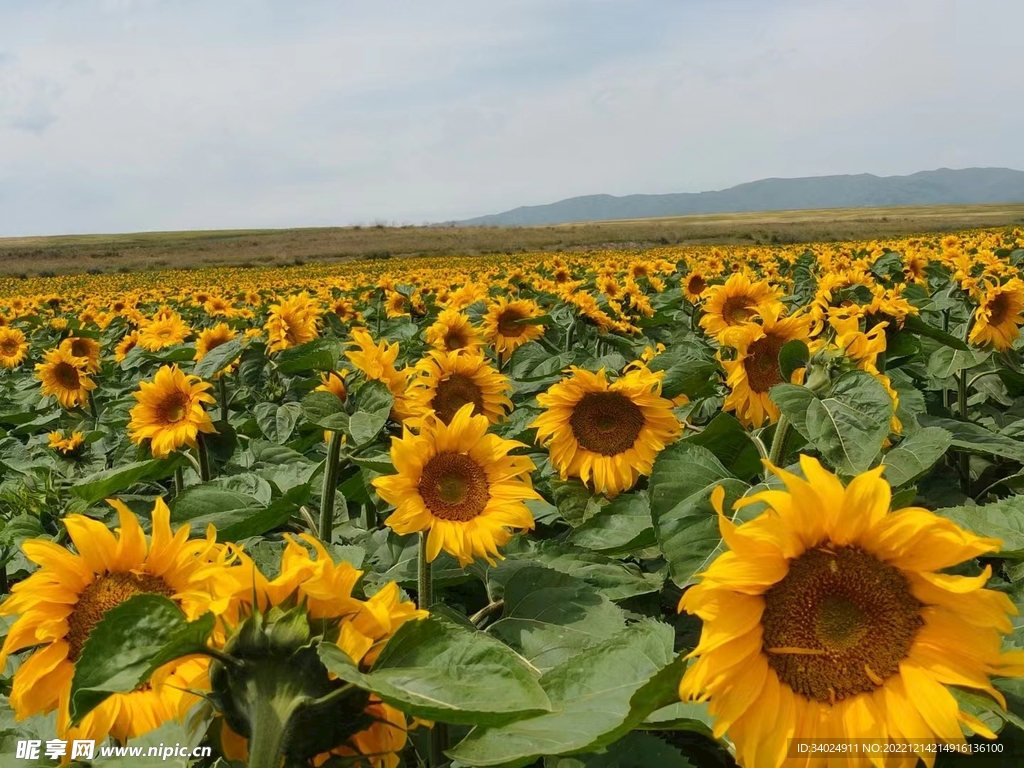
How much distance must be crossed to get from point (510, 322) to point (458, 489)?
138 inches

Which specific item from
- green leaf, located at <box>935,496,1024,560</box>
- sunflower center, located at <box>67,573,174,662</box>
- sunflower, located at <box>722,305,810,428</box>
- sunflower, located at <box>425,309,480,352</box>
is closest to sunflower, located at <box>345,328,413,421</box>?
sunflower, located at <box>722,305,810,428</box>

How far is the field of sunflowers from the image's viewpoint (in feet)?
3.85

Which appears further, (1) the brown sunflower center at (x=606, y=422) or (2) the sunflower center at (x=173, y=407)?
(2) the sunflower center at (x=173, y=407)

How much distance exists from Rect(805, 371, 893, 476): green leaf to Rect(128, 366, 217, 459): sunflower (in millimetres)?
2658

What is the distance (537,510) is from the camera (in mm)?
3012

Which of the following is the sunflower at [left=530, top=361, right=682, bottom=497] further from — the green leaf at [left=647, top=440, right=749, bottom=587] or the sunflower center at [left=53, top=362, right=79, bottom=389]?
the sunflower center at [left=53, top=362, right=79, bottom=389]

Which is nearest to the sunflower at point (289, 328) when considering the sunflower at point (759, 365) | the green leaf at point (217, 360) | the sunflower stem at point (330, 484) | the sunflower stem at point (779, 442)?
the green leaf at point (217, 360)

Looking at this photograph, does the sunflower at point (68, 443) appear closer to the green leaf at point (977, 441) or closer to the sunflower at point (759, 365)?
the sunflower at point (759, 365)

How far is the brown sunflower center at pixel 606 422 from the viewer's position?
304 cm

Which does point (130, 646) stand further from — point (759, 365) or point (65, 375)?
point (65, 375)

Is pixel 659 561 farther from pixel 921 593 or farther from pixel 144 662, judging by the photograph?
pixel 144 662

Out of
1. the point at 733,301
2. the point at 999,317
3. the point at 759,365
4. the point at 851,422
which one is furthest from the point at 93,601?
the point at 999,317

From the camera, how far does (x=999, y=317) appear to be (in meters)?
4.26

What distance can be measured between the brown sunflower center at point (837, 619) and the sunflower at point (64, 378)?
5949 mm
